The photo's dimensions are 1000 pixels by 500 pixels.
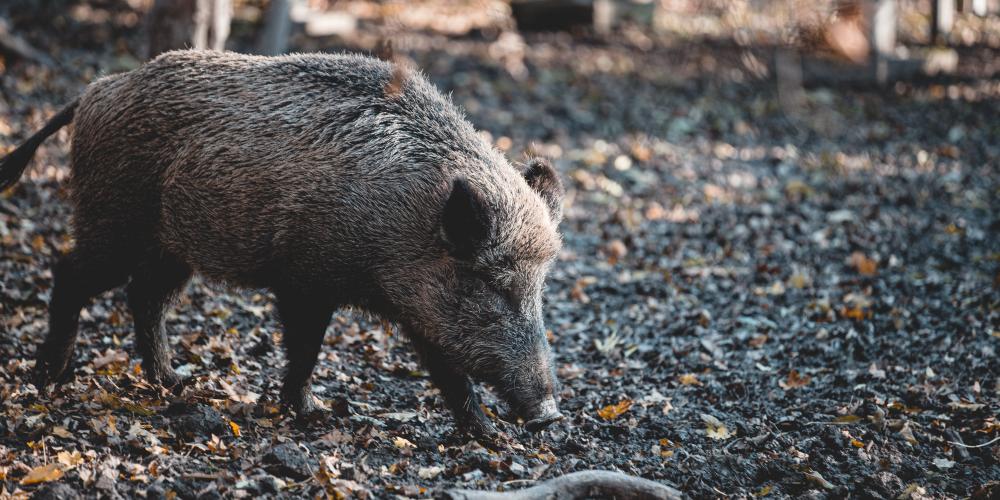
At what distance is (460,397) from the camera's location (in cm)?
468

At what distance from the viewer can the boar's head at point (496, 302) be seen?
4434 mm

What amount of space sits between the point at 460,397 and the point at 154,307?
1902mm

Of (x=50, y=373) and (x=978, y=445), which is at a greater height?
(x=50, y=373)

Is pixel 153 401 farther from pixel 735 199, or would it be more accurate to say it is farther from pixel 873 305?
pixel 735 199

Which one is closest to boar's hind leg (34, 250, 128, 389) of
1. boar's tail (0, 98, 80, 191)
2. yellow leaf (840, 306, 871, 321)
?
boar's tail (0, 98, 80, 191)

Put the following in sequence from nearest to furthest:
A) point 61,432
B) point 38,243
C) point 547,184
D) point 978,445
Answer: point 61,432, point 978,445, point 547,184, point 38,243

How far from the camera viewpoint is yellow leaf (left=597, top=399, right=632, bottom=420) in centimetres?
508

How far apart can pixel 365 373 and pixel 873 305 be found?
3871 mm

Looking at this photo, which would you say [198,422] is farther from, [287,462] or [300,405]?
[287,462]

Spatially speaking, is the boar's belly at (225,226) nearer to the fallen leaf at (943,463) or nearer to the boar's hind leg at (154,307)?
the boar's hind leg at (154,307)

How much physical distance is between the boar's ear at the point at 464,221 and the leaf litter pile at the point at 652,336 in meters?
0.99

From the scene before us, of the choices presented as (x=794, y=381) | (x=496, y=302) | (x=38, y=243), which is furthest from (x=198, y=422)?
(x=794, y=381)

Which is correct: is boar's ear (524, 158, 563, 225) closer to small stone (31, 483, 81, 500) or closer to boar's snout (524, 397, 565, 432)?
boar's snout (524, 397, 565, 432)

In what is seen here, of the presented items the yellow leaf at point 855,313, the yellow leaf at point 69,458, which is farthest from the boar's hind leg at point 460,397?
the yellow leaf at point 855,313
